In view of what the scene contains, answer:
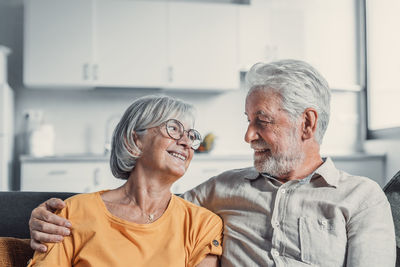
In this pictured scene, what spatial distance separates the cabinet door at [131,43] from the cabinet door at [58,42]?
12 centimetres

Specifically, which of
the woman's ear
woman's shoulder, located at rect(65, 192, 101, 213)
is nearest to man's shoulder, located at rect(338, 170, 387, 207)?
the woman's ear

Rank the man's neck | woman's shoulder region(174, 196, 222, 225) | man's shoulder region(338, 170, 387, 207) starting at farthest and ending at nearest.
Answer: the man's neck, woman's shoulder region(174, 196, 222, 225), man's shoulder region(338, 170, 387, 207)

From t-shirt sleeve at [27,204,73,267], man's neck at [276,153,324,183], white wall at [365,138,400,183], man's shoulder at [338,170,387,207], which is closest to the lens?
t-shirt sleeve at [27,204,73,267]

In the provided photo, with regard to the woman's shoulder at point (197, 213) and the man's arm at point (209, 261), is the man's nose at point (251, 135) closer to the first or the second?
the woman's shoulder at point (197, 213)

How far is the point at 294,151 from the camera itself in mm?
1658

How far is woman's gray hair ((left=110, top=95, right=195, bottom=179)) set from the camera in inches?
62.1

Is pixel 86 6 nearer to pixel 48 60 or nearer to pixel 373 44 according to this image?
pixel 48 60

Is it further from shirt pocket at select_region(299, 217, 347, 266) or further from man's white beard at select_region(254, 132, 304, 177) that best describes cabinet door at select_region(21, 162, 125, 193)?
shirt pocket at select_region(299, 217, 347, 266)

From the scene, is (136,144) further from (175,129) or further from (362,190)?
(362,190)

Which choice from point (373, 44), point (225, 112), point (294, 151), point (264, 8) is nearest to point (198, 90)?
point (225, 112)

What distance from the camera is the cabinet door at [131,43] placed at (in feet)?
14.0

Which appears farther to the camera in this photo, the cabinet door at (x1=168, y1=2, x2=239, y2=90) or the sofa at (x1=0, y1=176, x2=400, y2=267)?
the cabinet door at (x1=168, y1=2, x2=239, y2=90)

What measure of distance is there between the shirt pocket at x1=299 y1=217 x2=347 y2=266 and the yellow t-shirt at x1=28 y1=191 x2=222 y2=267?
0.29m

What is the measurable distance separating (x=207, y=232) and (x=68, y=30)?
10.5 feet
